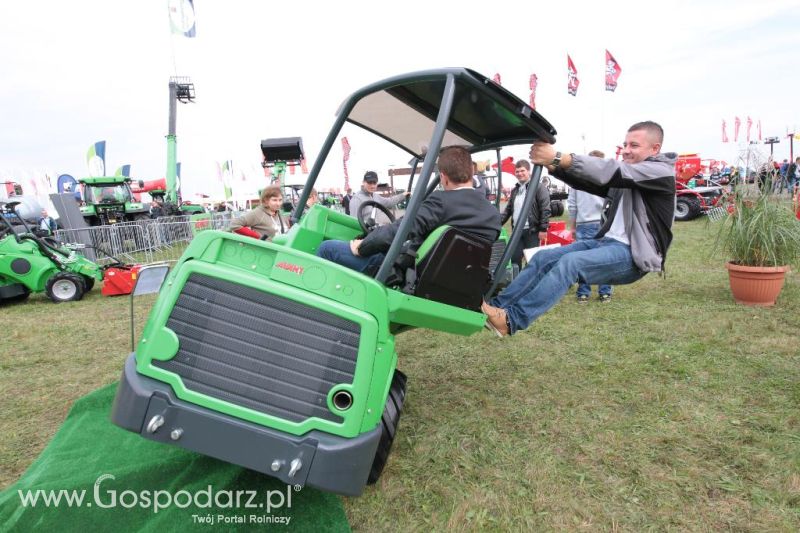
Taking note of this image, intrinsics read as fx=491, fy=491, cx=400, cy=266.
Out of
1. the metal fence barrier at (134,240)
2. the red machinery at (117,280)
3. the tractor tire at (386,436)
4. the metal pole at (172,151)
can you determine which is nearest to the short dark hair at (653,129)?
the tractor tire at (386,436)

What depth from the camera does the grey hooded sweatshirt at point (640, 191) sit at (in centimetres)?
296

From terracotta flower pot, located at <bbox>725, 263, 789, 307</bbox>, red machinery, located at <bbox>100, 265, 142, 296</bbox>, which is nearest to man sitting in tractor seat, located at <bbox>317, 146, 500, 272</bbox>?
terracotta flower pot, located at <bbox>725, 263, 789, 307</bbox>

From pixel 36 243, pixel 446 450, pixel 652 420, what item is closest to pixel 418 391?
pixel 446 450

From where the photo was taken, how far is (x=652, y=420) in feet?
10.9

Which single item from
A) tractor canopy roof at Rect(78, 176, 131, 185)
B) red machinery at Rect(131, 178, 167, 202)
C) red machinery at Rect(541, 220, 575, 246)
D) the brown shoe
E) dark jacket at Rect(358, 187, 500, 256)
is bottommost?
the brown shoe

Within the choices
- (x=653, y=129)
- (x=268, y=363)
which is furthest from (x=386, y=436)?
(x=653, y=129)

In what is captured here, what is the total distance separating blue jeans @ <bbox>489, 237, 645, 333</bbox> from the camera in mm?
3104

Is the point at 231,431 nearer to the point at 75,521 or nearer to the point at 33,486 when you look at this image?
the point at 75,521

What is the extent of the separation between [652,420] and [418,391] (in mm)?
1699

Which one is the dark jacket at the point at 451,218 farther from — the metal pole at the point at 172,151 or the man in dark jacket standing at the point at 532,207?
the metal pole at the point at 172,151

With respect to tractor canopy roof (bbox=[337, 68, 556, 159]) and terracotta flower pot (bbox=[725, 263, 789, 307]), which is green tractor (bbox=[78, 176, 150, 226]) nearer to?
tractor canopy roof (bbox=[337, 68, 556, 159])

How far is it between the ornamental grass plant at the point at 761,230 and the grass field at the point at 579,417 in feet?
1.89

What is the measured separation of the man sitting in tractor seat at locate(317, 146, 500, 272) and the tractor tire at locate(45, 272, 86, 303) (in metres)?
6.82

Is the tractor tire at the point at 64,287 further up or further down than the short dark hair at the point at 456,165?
further down
